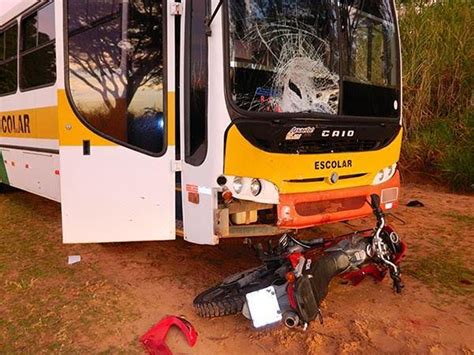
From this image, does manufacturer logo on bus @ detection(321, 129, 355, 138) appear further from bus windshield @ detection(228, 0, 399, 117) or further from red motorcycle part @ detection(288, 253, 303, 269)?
red motorcycle part @ detection(288, 253, 303, 269)

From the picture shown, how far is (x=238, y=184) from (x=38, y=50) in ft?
11.5

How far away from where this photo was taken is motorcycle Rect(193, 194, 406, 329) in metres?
3.08

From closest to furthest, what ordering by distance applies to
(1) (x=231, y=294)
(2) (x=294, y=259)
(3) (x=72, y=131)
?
(2) (x=294, y=259) < (1) (x=231, y=294) < (3) (x=72, y=131)

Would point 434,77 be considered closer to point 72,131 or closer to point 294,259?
point 294,259

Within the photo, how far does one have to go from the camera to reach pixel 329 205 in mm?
3947

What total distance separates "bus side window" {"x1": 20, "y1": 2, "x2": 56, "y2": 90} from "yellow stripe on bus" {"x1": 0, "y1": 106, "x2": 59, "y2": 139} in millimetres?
330

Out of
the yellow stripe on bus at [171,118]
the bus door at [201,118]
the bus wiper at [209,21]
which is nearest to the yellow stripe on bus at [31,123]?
the yellow stripe on bus at [171,118]

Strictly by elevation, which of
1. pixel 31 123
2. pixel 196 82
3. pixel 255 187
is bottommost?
pixel 255 187

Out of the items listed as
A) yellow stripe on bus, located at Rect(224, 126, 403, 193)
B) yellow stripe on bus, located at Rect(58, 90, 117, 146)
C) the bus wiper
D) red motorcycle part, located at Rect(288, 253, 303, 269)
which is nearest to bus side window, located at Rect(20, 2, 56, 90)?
yellow stripe on bus, located at Rect(58, 90, 117, 146)

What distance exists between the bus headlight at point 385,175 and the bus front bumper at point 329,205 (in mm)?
35

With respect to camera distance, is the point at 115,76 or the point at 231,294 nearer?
the point at 231,294

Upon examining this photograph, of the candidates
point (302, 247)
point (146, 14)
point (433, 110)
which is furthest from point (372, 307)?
point (433, 110)

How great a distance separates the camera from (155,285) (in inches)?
164

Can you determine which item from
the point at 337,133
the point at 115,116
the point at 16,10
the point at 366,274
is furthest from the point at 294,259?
the point at 16,10
